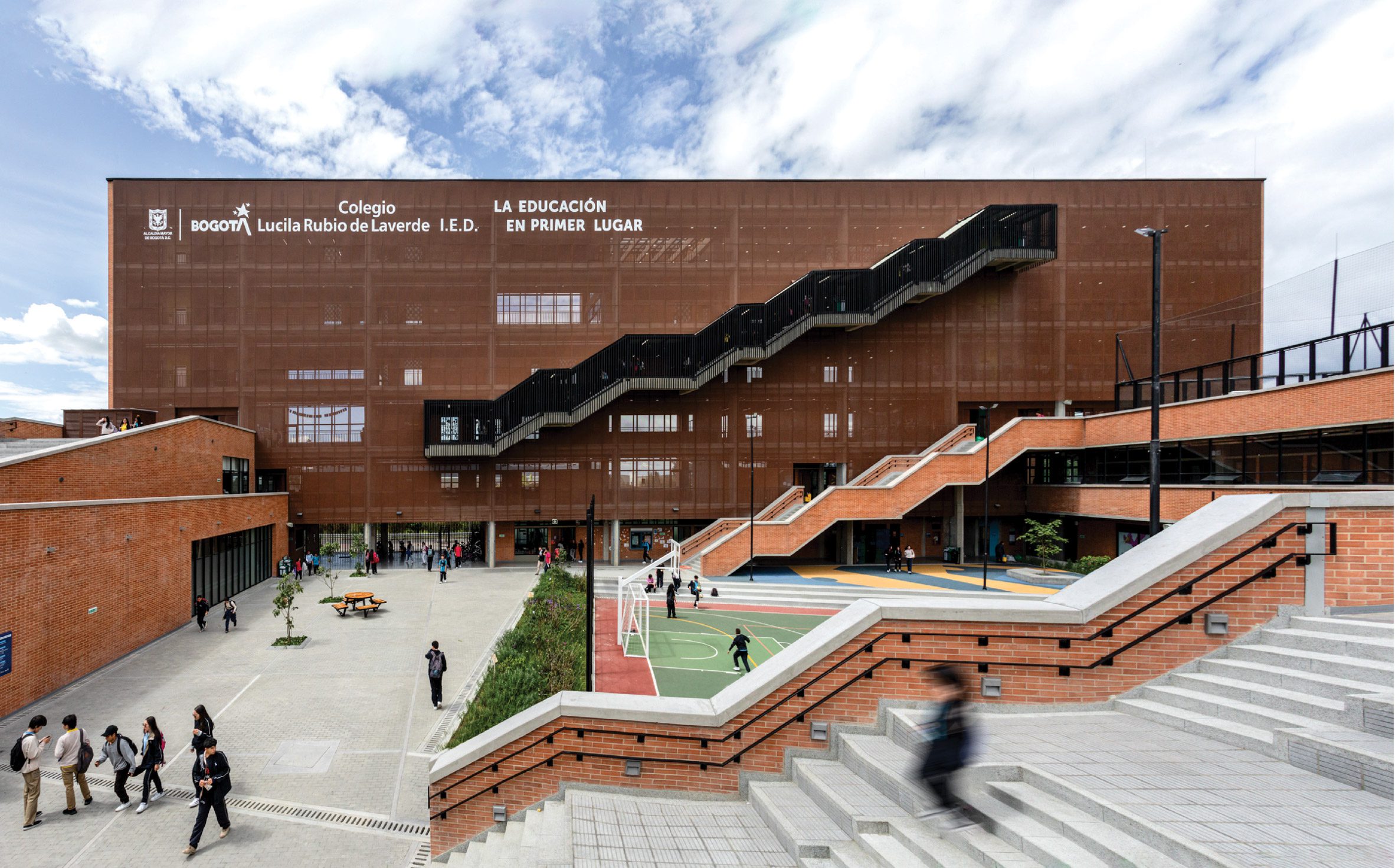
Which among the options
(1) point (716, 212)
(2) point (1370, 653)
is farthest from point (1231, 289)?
(2) point (1370, 653)

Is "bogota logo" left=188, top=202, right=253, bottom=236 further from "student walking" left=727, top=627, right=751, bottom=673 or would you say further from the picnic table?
"student walking" left=727, top=627, right=751, bottom=673

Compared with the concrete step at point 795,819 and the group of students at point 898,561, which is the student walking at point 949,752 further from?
the group of students at point 898,561

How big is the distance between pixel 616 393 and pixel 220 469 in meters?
16.9

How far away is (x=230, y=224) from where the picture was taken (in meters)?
31.2

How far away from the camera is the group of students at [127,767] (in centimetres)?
860

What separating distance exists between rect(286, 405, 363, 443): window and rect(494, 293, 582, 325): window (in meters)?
8.73

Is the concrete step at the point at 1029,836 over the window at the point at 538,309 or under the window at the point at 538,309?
under

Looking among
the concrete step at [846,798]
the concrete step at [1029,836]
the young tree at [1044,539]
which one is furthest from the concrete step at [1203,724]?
the young tree at [1044,539]

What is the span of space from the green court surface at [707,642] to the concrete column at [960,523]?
546 inches

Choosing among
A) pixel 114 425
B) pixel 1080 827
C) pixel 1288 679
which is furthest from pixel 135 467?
pixel 1288 679

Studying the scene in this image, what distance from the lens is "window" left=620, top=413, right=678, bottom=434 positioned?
105 ft

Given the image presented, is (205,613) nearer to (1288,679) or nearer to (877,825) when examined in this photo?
(877,825)

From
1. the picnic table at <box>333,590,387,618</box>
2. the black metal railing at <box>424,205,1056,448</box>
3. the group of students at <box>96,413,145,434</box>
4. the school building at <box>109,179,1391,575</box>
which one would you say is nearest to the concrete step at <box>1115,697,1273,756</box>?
the picnic table at <box>333,590,387,618</box>

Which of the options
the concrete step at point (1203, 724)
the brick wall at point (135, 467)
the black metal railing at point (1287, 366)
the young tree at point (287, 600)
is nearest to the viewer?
the concrete step at point (1203, 724)
